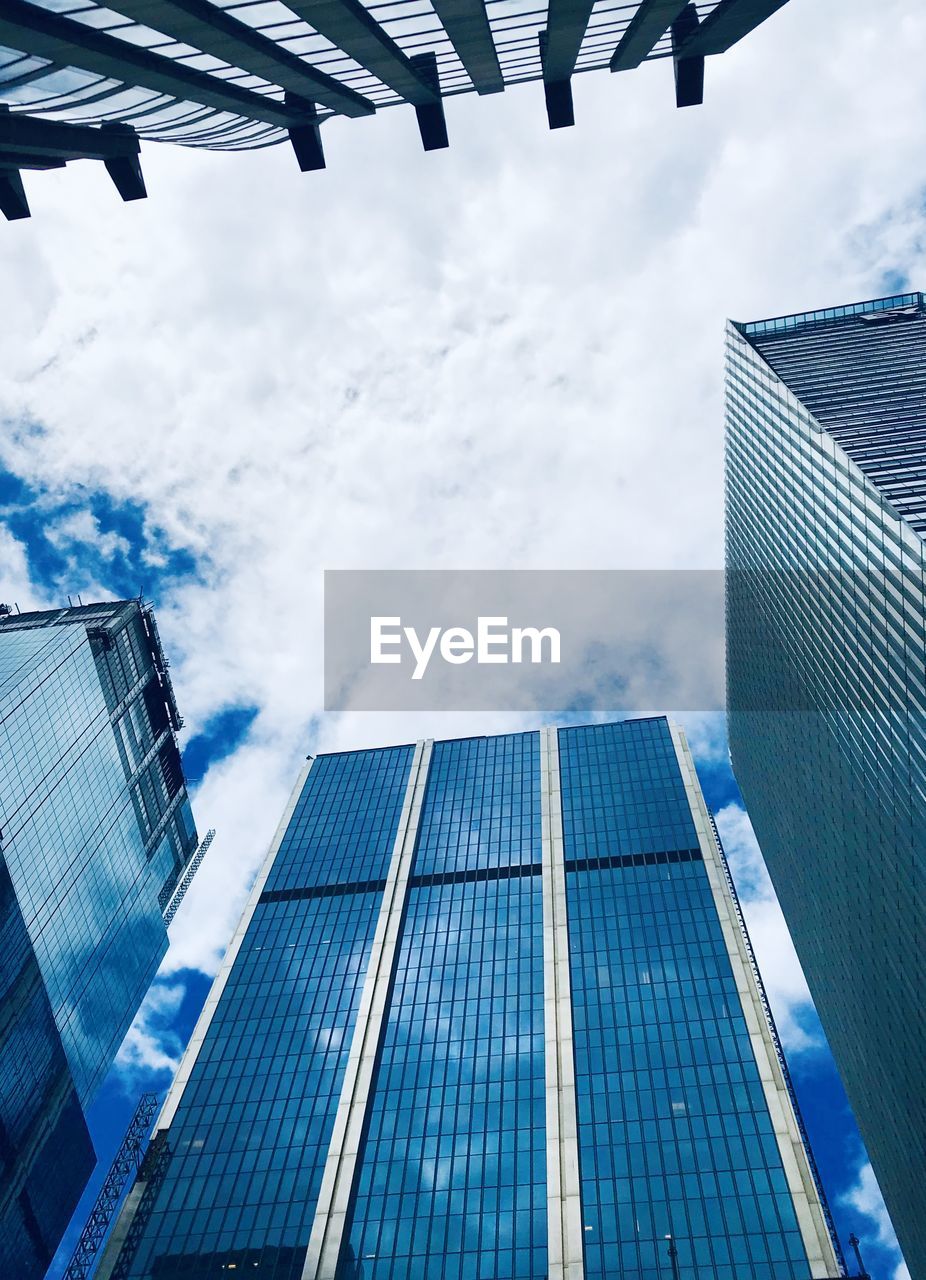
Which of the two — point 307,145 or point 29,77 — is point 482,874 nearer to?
point 307,145

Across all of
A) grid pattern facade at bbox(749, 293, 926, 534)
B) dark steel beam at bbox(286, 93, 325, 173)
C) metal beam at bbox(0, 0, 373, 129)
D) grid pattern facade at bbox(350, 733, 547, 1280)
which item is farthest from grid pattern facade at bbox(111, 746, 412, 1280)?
metal beam at bbox(0, 0, 373, 129)

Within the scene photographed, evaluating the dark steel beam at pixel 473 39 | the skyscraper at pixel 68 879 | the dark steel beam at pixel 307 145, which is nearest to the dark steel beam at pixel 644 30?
the dark steel beam at pixel 473 39

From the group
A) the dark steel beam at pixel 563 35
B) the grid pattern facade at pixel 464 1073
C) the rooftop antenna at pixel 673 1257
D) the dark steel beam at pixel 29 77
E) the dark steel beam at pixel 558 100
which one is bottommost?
the rooftop antenna at pixel 673 1257

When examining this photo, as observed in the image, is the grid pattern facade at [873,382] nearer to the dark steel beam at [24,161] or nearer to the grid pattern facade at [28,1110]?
the dark steel beam at [24,161]

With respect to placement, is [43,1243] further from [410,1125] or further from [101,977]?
[410,1125]

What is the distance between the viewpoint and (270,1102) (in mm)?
88875

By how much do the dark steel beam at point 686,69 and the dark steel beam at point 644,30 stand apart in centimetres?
104

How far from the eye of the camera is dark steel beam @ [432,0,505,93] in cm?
1977

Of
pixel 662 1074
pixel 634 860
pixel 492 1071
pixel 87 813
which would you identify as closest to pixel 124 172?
pixel 662 1074

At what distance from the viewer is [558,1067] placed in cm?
8675

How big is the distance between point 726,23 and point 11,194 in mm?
21271

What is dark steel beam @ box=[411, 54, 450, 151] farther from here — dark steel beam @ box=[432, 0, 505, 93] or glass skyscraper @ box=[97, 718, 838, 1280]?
glass skyscraper @ box=[97, 718, 838, 1280]

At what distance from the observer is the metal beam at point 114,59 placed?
48.0 feet

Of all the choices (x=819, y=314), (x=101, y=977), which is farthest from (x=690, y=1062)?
(x=819, y=314)
